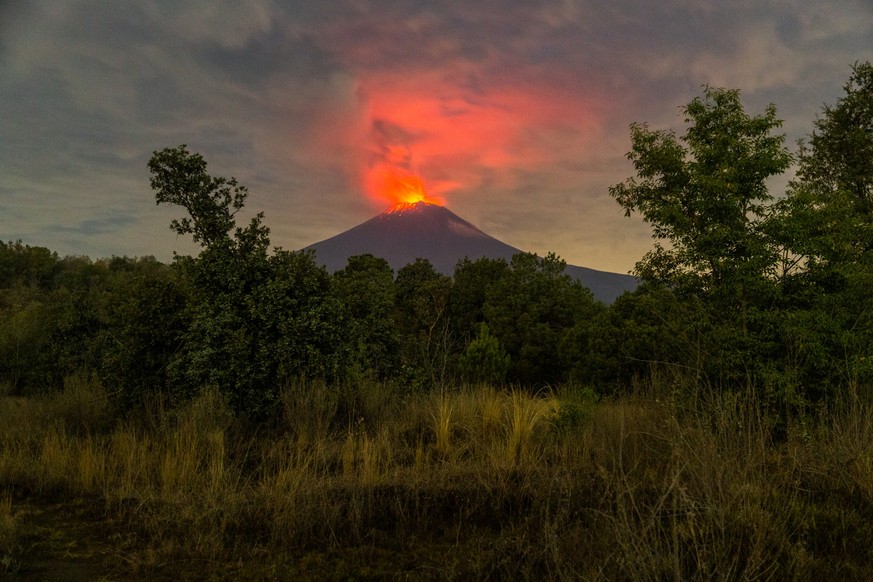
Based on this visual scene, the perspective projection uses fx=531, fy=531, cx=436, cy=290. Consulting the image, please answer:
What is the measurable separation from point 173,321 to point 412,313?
25.3 m

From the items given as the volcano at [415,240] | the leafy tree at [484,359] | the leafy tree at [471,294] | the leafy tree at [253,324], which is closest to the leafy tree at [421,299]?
the leafy tree at [471,294]

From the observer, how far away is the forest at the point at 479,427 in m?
4.04

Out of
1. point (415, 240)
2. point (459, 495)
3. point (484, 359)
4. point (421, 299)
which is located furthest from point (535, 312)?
point (415, 240)

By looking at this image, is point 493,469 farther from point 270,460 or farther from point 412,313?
point 412,313

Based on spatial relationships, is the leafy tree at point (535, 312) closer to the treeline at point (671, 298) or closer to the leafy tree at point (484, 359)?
the leafy tree at point (484, 359)

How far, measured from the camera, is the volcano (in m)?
147

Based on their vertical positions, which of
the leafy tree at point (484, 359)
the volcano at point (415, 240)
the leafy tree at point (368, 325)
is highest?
the volcano at point (415, 240)

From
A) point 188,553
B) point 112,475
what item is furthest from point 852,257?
point 112,475

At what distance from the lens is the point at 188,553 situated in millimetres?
4273

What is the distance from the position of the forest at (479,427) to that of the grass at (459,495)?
0.10ft

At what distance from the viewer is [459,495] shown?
525 centimetres

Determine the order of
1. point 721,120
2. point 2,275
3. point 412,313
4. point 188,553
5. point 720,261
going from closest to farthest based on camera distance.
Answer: point 188,553, point 720,261, point 721,120, point 412,313, point 2,275

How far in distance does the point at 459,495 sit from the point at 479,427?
6.72 feet

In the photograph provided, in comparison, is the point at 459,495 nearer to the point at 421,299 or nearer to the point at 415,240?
the point at 421,299
